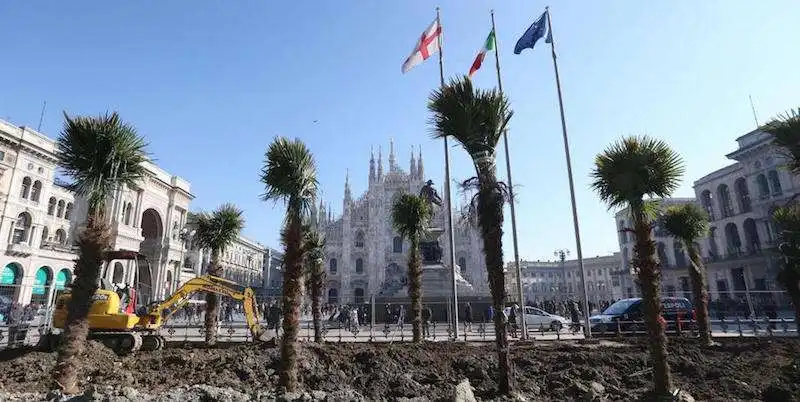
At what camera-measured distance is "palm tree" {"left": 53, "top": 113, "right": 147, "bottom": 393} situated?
9625 millimetres

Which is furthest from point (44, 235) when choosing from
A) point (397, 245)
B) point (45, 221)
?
point (397, 245)

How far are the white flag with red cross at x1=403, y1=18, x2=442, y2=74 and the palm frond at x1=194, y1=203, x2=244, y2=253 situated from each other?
10169 mm

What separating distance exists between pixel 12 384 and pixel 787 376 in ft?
57.3

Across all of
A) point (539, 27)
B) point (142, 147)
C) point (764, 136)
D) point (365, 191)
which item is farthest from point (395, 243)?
point (142, 147)

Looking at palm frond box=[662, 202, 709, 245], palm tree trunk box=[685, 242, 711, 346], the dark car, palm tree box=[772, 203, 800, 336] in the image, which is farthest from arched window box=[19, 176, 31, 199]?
palm tree box=[772, 203, 800, 336]

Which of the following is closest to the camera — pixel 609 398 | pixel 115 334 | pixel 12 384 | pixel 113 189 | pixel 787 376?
pixel 609 398

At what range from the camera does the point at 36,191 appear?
39438mm

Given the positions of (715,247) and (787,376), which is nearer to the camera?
(787,376)

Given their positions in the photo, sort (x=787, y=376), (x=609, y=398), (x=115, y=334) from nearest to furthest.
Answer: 1. (x=609, y=398)
2. (x=787, y=376)
3. (x=115, y=334)

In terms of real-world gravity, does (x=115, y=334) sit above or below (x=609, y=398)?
above

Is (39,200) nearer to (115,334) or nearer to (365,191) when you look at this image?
(115,334)

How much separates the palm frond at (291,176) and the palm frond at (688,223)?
45.6 feet

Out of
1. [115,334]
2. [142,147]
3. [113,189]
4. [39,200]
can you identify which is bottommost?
[115,334]

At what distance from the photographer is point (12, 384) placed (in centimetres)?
1020
